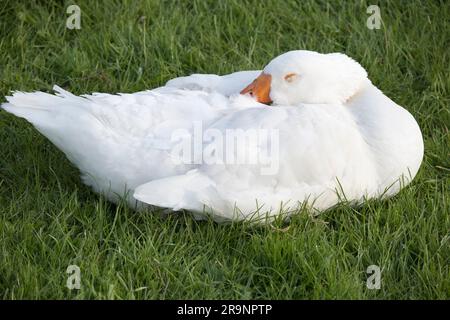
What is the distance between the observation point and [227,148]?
4.90m

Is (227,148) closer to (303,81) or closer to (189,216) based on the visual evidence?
(189,216)

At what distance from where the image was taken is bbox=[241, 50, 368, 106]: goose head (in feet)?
17.5

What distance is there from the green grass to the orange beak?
82 centimetres

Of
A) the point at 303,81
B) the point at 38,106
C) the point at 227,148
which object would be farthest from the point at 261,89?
the point at 38,106

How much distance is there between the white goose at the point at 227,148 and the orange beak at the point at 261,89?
0.06 meters

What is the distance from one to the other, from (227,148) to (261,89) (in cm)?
62

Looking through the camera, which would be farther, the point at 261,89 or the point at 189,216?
the point at 261,89

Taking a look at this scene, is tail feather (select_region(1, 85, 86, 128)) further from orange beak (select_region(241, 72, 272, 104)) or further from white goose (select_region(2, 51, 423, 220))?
orange beak (select_region(241, 72, 272, 104))

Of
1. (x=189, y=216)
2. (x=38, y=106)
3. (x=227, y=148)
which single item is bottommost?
(x=189, y=216)

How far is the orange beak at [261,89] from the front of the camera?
5.36 metres

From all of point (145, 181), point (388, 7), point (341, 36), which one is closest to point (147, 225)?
point (145, 181)

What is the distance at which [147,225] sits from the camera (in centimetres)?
500

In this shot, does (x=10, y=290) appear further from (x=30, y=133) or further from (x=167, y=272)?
(x=30, y=133)

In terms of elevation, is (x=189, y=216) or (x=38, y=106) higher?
(x=38, y=106)
